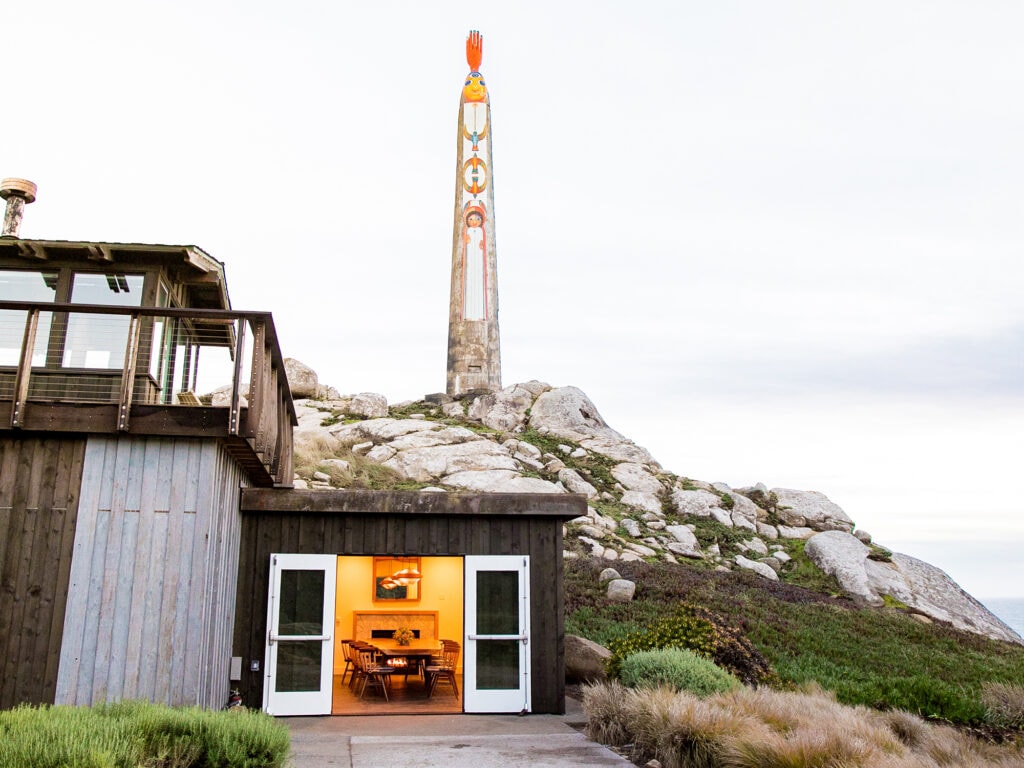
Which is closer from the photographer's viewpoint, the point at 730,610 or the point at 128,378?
the point at 128,378

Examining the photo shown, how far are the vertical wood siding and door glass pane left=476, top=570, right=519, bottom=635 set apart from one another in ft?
0.74

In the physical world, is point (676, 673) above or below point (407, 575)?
below

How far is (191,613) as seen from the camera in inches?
277

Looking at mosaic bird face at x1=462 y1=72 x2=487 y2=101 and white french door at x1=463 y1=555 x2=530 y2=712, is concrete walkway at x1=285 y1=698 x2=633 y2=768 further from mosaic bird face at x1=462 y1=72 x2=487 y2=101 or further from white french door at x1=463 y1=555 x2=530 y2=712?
mosaic bird face at x1=462 y1=72 x2=487 y2=101

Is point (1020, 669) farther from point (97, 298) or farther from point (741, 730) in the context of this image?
point (97, 298)

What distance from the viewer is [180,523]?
7.19 metres

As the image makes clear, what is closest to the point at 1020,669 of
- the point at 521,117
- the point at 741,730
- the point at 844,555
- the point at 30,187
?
Result: the point at 844,555

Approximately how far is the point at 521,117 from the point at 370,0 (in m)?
13.5

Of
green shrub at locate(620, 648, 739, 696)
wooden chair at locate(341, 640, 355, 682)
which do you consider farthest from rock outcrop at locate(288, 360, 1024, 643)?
green shrub at locate(620, 648, 739, 696)

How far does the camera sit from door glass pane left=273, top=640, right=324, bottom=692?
28.8ft

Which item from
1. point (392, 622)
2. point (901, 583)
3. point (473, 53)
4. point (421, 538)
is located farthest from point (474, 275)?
point (421, 538)

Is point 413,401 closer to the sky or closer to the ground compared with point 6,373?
closer to the sky

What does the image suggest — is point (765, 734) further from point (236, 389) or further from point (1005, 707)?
point (1005, 707)

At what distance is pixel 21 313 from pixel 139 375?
1248 millimetres
